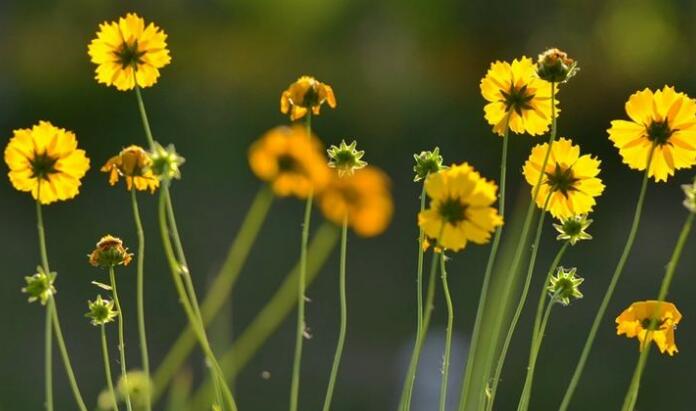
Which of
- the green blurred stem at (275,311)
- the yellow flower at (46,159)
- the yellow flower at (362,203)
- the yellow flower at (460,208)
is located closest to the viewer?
the yellow flower at (362,203)

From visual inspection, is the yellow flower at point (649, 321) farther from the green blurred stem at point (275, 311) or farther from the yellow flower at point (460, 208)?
the green blurred stem at point (275, 311)

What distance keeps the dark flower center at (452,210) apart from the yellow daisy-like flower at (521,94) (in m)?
0.19

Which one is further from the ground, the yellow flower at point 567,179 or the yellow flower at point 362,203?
the yellow flower at point 567,179

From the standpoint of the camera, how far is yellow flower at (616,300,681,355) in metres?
0.83

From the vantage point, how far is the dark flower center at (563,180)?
897mm

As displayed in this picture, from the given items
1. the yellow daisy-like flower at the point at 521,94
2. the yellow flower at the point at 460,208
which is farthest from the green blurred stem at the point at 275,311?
the yellow flower at the point at 460,208

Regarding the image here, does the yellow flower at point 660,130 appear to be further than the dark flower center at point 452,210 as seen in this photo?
Yes

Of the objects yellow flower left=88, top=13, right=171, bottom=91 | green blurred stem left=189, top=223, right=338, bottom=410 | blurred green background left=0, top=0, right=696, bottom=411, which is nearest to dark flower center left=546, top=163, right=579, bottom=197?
yellow flower left=88, top=13, right=171, bottom=91

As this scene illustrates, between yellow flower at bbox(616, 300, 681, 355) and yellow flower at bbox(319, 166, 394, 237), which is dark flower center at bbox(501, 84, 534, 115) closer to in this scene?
yellow flower at bbox(616, 300, 681, 355)

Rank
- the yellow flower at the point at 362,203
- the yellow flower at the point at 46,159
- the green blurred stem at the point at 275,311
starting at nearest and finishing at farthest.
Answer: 1. the yellow flower at the point at 362,203
2. the yellow flower at the point at 46,159
3. the green blurred stem at the point at 275,311

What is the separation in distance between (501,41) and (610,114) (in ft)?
1.88

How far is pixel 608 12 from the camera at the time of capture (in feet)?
14.2

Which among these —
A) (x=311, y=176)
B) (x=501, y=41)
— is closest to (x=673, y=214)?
(x=501, y=41)

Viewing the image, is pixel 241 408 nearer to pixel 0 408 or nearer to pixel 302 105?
pixel 0 408
